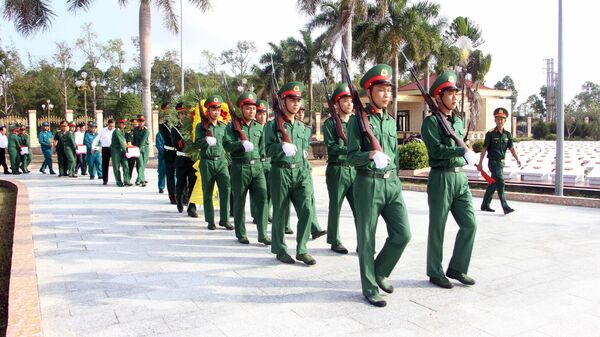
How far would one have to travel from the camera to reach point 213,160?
698cm

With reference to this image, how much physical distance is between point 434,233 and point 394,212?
53 centimetres

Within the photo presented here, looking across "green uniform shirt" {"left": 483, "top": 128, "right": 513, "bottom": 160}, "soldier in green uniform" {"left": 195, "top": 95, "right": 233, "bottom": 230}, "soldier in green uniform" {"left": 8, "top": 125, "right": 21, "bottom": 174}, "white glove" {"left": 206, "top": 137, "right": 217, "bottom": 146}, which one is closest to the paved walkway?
"soldier in green uniform" {"left": 195, "top": 95, "right": 233, "bottom": 230}

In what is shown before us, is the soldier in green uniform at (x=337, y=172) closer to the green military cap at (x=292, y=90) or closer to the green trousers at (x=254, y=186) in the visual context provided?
the green military cap at (x=292, y=90)

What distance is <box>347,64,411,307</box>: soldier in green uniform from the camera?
404 cm

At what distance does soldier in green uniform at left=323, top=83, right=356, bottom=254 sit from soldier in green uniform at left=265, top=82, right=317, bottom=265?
0.49 meters

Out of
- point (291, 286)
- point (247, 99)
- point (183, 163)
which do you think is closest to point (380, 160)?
point (291, 286)

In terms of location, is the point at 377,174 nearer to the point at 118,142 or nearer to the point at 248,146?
the point at 248,146

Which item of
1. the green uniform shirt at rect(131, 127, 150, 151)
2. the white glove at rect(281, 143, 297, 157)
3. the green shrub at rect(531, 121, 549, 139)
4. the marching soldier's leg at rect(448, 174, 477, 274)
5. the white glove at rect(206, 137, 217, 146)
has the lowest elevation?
the marching soldier's leg at rect(448, 174, 477, 274)

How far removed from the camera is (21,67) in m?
40.6

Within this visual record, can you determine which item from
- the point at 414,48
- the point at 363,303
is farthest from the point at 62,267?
the point at 414,48

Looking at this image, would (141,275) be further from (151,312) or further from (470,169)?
(470,169)

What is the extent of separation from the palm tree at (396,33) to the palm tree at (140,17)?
1004 centimetres

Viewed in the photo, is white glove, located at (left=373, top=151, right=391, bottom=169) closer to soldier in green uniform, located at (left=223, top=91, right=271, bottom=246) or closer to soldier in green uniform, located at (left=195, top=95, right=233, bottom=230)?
soldier in green uniform, located at (left=223, top=91, right=271, bottom=246)

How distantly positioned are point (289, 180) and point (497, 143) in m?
4.34
